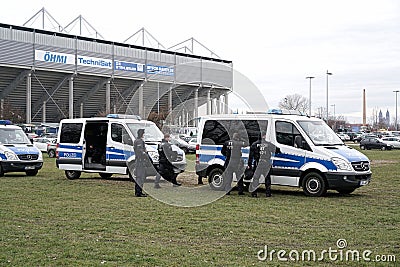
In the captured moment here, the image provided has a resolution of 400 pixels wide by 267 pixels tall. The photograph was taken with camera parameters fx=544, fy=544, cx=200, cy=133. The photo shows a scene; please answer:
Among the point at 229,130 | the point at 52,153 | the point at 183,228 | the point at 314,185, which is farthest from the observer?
the point at 52,153

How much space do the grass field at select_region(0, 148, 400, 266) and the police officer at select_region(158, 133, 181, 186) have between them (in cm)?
181

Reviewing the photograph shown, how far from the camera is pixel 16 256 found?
285 inches

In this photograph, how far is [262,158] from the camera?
1419 centimetres

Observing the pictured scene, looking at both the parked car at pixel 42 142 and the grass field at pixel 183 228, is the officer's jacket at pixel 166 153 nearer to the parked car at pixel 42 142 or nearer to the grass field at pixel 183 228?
the grass field at pixel 183 228

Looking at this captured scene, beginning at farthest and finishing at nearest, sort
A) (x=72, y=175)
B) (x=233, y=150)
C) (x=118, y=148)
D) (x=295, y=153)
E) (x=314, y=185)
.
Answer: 1. (x=72, y=175)
2. (x=118, y=148)
3. (x=233, y=150)
4. (x=295, y=153)
5. (x=314, y=185)

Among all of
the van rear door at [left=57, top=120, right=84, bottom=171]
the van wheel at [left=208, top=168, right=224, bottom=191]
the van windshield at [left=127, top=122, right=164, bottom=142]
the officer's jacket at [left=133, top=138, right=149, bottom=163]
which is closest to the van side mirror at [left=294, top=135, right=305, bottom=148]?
the van wheel at [left=208, top=168, right=224, bottom=191]

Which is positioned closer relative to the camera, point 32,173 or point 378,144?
point 32,173

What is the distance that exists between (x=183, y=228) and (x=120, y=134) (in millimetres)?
8953

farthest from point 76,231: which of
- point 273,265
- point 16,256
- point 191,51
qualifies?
point 191,51

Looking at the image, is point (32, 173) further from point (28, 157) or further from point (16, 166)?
point (16, 166)

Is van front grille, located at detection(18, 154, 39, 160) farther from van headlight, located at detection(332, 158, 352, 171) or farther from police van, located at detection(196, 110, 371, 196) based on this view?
van headlight, located at detection(332, 158, 352, 171)

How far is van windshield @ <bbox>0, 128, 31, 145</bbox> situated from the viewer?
20438mm

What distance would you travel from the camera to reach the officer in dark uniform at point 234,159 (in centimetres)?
1472

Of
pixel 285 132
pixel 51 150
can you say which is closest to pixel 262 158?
pixel 285 132
